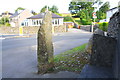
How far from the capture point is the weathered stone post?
391cm

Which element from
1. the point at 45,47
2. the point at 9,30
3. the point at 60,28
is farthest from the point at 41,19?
the point at 45,47

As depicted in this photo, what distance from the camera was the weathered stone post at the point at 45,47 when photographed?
12.8 feet

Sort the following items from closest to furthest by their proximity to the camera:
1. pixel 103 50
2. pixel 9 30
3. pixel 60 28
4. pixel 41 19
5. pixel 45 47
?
pixel 103 50
pixel 45 47
pixel 60 28
pixel 41 19
pixel 9 30

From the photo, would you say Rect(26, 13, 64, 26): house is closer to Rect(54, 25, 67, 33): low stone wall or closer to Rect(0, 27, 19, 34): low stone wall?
Rect(54, 25, 67, 33): low stone wall

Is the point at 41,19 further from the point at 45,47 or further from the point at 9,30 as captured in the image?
the point at 45,47

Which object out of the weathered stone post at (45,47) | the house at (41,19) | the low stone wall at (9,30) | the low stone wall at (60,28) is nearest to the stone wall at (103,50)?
the weathered stone post at (45,47)

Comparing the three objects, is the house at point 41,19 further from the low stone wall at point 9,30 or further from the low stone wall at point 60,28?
the low stone wall at point 9,30

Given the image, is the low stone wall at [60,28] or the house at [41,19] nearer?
the low stone wall at [60,28]

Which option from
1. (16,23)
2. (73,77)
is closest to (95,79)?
(73,77)

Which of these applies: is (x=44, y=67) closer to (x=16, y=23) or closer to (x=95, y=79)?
(x=95, y=79)

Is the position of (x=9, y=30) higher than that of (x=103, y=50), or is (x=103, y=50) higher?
(x=9, y=30)

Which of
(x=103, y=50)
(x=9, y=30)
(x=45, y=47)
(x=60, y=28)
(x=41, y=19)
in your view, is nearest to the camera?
(x=103, y=50)

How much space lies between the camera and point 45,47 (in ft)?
12.9

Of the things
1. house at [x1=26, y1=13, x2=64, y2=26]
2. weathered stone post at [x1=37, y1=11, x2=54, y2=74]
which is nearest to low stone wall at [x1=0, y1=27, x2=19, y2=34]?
house at [x1=26, y1=13, x2=64, y2=26]
